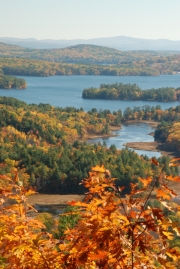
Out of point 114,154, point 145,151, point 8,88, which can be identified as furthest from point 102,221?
point 8,88

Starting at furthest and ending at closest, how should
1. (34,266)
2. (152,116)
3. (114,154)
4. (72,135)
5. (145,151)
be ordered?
(152,116)
(72,135)
(145,151)
(114,154)
(34,266)

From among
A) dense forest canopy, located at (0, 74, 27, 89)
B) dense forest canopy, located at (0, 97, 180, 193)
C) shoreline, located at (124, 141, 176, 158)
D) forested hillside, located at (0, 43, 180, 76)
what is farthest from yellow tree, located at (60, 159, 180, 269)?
forested hillside, located at (0, 43, 180, 76)

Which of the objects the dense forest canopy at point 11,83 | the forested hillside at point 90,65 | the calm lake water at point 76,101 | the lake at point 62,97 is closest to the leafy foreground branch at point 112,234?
the calm lake water at point 76,101

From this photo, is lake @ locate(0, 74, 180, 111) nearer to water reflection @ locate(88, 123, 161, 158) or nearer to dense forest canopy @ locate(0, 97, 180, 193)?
water reflection @ locate(88, 123, 161, 158)

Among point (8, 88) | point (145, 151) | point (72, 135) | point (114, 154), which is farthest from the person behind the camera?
point (8, 88)

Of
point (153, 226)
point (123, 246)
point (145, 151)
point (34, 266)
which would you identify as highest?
point (153, 226)

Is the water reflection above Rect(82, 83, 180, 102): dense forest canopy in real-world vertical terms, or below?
below

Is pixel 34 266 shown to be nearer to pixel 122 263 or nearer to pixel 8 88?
pixel 122 263

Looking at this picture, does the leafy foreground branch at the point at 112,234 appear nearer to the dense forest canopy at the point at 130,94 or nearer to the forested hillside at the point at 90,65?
the dense forest canopy at the point at 130,94
